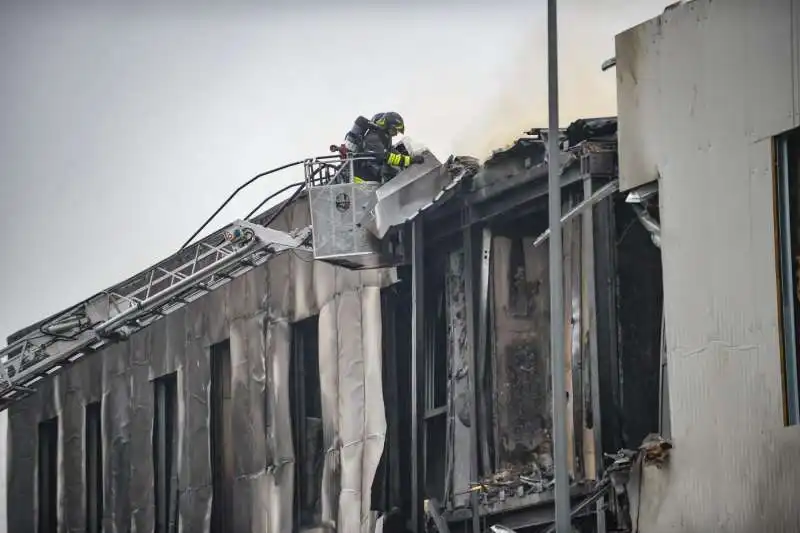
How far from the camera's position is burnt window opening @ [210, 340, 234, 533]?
29969mm

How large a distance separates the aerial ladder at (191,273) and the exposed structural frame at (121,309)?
2 cm

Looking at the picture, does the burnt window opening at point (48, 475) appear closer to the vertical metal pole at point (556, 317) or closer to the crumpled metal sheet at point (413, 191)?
the crumpled metal sheet at point (413, 191)

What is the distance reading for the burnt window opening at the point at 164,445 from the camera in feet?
106

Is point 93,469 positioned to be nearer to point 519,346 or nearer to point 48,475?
point 48,475

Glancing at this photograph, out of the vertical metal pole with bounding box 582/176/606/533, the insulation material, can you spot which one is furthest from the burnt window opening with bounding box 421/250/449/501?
the vertical metal pole with bounding box 582/176/606/533

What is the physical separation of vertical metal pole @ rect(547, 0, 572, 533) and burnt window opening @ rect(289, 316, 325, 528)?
12.2 metres

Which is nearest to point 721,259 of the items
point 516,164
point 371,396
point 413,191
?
point 516,164

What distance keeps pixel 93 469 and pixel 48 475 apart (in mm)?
1893

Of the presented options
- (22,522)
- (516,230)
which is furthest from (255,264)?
(22,522)

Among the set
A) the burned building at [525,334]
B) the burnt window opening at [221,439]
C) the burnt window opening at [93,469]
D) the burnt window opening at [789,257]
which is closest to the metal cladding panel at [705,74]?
the burnt window opening at [789,257]

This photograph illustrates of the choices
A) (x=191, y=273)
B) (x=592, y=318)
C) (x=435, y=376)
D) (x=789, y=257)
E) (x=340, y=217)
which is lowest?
(x=435, y=376)

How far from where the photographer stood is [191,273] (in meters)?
24.7

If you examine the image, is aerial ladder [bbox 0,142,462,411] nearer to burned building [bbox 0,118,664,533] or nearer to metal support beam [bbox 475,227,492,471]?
burned building [bbox 0,118,664,533]

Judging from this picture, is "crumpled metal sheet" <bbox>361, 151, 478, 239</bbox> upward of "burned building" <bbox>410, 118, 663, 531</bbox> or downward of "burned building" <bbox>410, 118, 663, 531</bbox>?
upward
